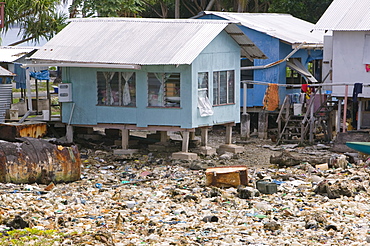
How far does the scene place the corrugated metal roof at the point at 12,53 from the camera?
27.1 meters

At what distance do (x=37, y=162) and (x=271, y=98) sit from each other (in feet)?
43.0

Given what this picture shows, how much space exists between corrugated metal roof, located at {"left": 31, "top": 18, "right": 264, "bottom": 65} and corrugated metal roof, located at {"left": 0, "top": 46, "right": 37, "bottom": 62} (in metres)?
1.90

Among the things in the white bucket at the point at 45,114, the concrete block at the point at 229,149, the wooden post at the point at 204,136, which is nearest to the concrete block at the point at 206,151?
the wooden post at the point at 204,136

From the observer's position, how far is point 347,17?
27500 mm

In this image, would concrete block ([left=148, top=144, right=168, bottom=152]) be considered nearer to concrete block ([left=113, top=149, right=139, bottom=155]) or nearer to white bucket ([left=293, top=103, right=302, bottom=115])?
concrete block ([left=113, top=149, right=139, bottom=155])

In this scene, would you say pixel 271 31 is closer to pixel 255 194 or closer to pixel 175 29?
pixel 175 29

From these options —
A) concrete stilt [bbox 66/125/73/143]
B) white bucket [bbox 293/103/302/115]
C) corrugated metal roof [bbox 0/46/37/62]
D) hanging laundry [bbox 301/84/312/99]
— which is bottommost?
concrete stilt [bbox 66/125/73/143]

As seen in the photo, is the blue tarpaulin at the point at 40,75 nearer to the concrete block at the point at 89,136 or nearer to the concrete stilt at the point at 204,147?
the concrete block at the point at 89,136

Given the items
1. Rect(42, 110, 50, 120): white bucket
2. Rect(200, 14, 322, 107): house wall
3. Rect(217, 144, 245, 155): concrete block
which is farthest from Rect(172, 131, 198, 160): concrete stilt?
Rect(200, 14, 322, 107): house wall

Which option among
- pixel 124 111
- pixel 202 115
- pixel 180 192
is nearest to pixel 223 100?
pixel 202 115

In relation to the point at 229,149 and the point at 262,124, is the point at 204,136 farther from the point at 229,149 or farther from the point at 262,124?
the point at 262,124

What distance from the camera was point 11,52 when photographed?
2803 cm

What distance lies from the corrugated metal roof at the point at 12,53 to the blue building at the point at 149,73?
1.93 meters

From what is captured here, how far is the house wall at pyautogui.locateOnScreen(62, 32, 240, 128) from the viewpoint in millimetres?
23531
